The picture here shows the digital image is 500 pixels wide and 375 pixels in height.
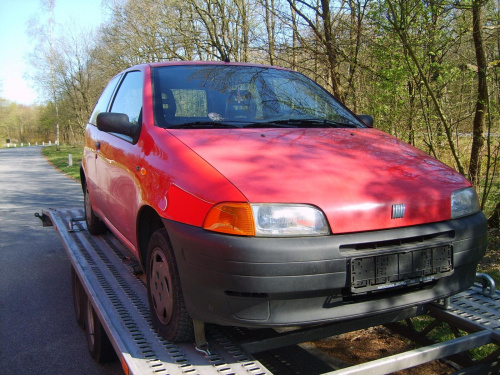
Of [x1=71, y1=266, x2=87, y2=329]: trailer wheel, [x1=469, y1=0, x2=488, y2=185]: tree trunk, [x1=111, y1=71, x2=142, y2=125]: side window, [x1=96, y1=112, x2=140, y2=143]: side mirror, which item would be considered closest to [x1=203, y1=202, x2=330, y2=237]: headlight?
[x1=96, y1=112, x2=140, y2=143]: side mirror

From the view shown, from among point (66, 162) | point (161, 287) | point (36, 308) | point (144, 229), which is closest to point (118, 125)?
point (144, 229)

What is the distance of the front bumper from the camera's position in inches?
80.8

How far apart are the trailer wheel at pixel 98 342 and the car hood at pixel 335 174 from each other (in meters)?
1.58

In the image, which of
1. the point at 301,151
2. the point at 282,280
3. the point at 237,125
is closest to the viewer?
the point at 282,280

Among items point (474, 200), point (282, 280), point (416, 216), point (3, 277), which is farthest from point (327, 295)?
point (3, 277)

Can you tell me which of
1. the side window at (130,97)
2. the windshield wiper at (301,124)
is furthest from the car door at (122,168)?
the windshield wiper at (301,124)

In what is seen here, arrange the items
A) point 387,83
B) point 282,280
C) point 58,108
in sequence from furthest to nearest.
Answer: point 58,108 → point 387,83 → point 282,280

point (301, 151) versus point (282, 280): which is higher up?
point (301, 151)

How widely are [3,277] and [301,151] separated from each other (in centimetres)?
450

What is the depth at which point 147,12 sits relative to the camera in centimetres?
1702

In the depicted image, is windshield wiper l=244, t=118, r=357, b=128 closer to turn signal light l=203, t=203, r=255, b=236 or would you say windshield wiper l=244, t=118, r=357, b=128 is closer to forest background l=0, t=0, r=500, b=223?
turn signal light l=203, t=203, r=255, b=236

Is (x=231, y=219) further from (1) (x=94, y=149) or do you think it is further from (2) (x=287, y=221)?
(1) (x=94, y=149)

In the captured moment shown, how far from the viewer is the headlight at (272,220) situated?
6.88 ft

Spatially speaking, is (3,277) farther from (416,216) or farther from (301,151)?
(416,216)
